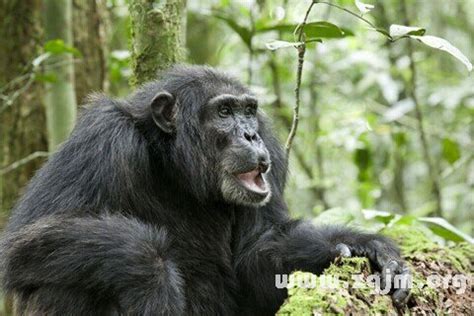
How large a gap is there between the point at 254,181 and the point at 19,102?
3660 millimetres

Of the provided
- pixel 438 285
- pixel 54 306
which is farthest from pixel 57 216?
pixel 438 285

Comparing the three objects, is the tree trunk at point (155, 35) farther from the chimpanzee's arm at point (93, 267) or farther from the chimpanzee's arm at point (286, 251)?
the chimpanzee's arm at point (93, 267)

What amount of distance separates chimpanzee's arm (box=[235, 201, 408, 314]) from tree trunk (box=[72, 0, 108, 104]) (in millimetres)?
3324

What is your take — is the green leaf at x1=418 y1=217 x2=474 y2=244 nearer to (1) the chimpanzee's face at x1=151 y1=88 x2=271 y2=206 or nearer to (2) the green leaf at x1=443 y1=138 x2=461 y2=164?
(1) the chimpanzee's face at x1=151 y1=88 x2=271 y2=206

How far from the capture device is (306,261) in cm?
476

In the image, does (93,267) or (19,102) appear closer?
(93,267)

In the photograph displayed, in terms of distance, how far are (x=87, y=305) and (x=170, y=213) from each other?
93cm

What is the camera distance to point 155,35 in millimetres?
5570

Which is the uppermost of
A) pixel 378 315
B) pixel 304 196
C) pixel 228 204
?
pixel 228 204

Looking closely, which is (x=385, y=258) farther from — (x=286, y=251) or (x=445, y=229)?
(x=445, y=229)

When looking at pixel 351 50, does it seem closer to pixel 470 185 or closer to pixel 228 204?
pixel 470 185

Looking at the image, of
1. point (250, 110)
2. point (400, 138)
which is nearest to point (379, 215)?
point (250, 110)

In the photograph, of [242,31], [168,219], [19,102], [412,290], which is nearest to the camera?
[412,290]

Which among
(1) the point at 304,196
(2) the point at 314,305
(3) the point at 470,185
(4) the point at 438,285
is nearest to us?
(2) the point at 314,305
